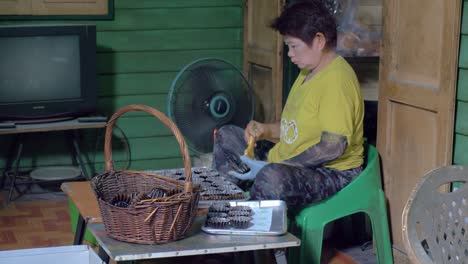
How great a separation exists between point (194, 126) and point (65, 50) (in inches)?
33.5

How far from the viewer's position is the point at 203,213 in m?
2.81

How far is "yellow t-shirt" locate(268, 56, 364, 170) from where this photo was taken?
10.1ft

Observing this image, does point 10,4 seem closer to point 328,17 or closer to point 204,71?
point 204,71

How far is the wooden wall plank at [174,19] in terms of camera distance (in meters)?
4.84

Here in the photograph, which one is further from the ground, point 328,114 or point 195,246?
point 328,114

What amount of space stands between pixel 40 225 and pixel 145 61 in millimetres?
1280

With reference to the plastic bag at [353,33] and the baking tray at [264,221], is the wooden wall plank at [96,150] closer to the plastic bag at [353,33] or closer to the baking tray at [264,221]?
the plastic bag at [353,33]

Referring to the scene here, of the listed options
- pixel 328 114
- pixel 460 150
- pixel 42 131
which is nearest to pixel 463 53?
pixel 460 150

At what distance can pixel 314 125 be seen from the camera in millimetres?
3182

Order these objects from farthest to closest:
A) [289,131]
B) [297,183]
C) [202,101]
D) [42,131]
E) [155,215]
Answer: [42,131] < [202,101] < [289,131] < [297,183] < [155,215]

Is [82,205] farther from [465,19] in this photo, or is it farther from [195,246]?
[465,19]

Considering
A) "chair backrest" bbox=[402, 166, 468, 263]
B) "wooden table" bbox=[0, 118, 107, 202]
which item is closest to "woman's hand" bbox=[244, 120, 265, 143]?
"wooden table" bbox=[0, 118, 107, 202]

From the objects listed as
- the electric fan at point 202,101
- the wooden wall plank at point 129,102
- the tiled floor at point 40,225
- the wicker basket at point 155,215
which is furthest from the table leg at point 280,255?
the wooden wall plank at point 129,102

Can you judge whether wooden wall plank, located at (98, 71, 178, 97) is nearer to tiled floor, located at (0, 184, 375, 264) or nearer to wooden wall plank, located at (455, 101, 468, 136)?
tiled floor, located at (0, 184, 375, 264)
